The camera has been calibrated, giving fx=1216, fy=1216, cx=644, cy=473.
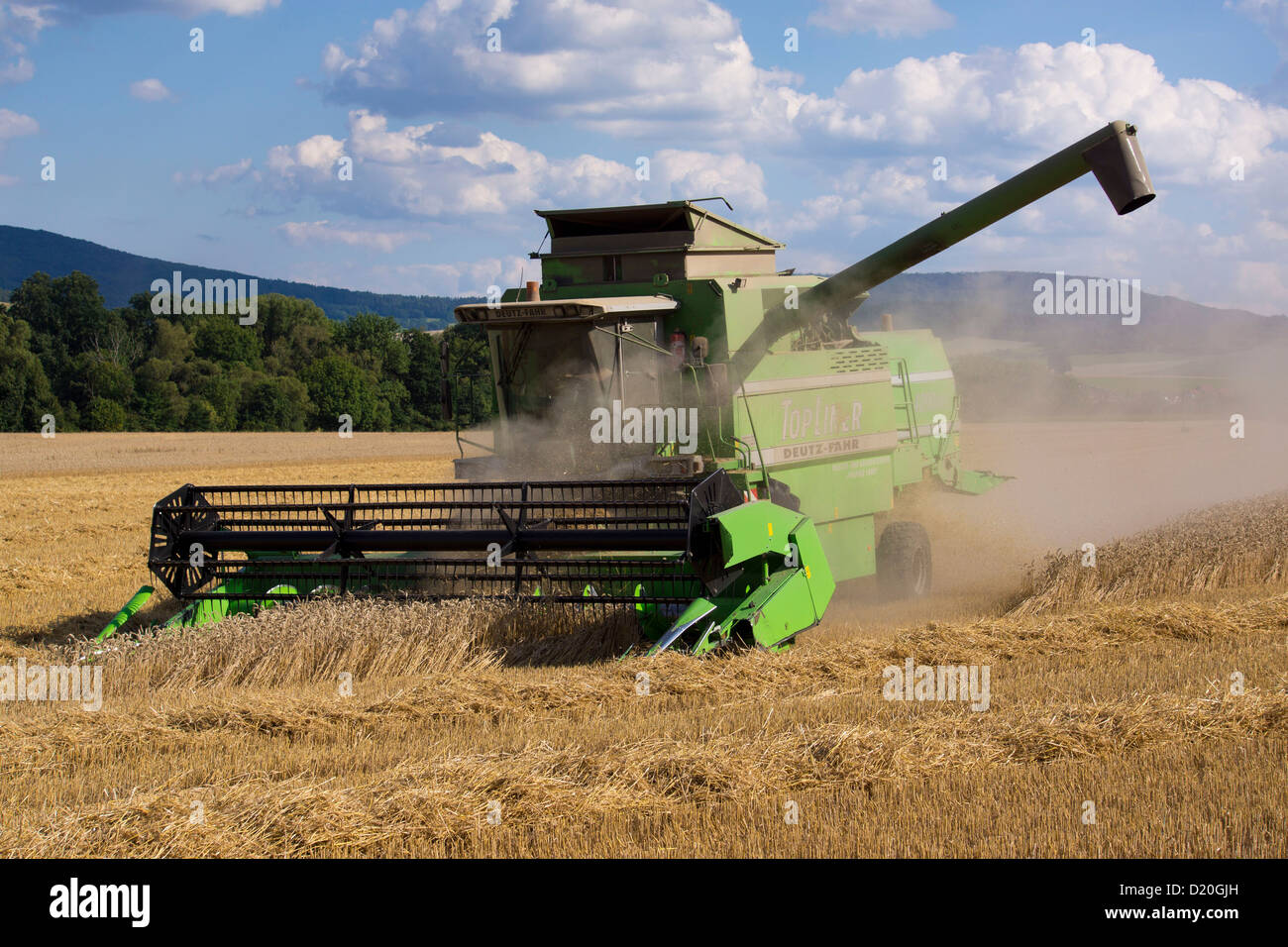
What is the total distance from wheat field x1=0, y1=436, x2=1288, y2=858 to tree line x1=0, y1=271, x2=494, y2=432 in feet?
111

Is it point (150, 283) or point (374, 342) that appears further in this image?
point (150, 283)

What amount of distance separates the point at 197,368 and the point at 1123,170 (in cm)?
5069

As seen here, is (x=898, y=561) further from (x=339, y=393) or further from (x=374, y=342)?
(x=374, y=342)

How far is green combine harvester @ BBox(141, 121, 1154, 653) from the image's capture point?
6.78m

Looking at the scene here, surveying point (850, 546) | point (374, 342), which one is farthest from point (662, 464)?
point (374, 342)

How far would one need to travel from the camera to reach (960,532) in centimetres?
1195

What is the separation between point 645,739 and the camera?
484 cm

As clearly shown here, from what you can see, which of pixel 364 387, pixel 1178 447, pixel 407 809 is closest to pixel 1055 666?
pixel 407 809

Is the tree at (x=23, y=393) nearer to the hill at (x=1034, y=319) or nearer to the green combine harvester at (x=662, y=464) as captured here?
the hill at (x=1034, y=319)

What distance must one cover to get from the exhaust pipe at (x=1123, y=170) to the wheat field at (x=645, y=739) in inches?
103

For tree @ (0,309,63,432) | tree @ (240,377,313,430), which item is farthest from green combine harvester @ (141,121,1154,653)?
tree @ (0,309,63,432)

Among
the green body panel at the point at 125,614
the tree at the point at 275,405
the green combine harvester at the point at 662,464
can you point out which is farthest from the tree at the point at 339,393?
the green body panel at the point at 125,614

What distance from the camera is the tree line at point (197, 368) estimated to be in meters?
48.3
